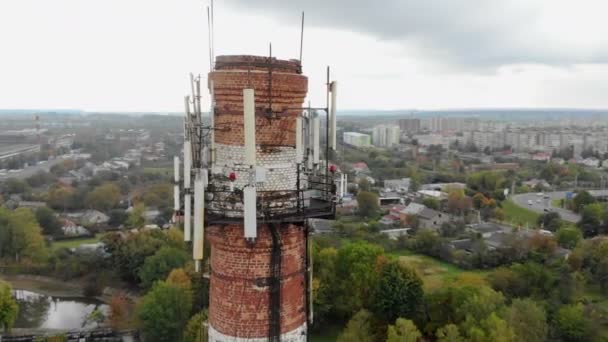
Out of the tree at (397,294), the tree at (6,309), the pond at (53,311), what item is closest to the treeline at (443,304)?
the tree at (397,294)

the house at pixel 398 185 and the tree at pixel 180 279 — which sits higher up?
the tree at pixel 180 279

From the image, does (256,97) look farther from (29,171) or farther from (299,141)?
(29,171)

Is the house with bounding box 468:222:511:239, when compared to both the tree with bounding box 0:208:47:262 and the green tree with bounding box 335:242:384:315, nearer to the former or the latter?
the green tree with bounding box 335:242:384:315

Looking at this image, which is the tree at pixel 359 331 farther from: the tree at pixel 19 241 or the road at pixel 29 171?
the road at pixel 29 171

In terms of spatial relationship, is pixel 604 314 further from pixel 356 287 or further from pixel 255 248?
pixel 255 248

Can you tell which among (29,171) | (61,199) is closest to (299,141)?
(61,199)

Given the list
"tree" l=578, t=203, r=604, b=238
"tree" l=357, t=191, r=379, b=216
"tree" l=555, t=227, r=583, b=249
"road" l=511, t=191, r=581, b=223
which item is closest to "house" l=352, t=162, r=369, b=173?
"road" l=511, t=191, r=581, b=223
